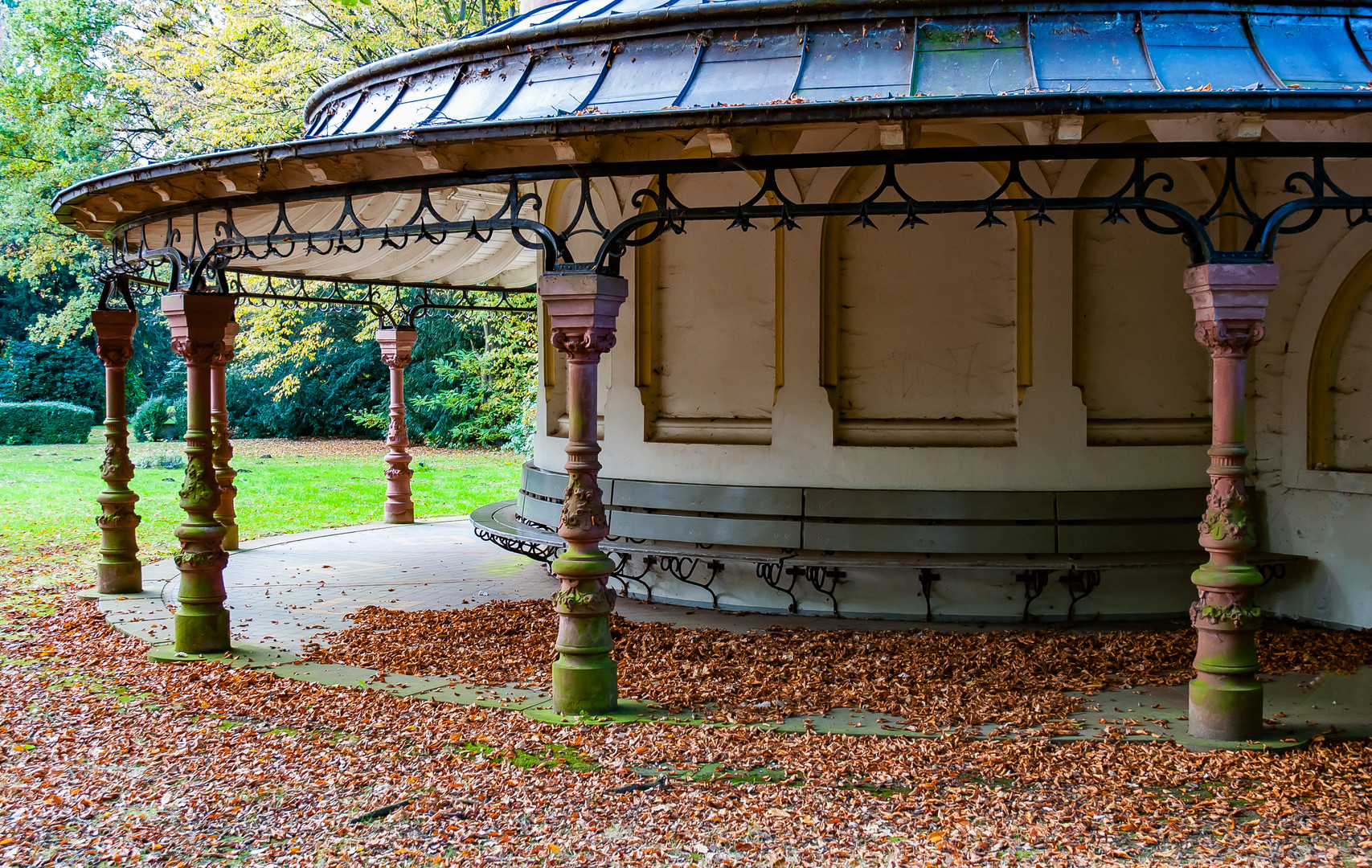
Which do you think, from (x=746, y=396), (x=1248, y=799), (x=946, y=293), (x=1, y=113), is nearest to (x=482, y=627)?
(x=746, y=396)

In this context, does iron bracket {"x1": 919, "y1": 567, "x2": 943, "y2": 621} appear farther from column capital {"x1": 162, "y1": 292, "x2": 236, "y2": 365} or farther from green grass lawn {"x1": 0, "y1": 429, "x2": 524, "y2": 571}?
green grass lawn {"x1": 0, "y1": 429, "x2": 524, "y2": 571}

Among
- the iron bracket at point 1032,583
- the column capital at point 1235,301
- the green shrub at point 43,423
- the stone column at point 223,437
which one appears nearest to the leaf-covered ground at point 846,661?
the iron bracket at point 1032,583

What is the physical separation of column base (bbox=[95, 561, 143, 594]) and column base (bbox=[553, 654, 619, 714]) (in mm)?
5751

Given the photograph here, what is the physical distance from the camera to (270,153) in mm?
6715

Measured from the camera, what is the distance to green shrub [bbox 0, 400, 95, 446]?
3016 cm

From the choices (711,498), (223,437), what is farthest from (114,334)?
(711,498)

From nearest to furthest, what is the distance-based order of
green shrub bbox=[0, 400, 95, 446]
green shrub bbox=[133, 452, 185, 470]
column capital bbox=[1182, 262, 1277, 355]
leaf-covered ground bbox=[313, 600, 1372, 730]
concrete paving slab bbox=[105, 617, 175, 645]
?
column capital bbox=[1182, 262, 1277, 355]
leaf-covered ground bbox=[313, 600, 1372, 730]
concrete paving slab bbox=[105, 617, 175, 645]
green shrub bbox=[133, 452, 185, 470]
green shrub bbox=[0, 400, 95, 446]

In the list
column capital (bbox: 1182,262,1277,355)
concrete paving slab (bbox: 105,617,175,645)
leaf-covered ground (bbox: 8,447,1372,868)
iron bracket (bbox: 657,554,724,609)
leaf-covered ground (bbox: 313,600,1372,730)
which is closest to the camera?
leaf-covered ground (bbox: 8,447,1372,868)

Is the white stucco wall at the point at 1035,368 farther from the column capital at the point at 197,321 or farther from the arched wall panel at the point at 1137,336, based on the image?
the column capital at the point at 197,321

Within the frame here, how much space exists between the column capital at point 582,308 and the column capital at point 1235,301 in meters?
3.18

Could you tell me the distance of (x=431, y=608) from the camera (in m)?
9.36

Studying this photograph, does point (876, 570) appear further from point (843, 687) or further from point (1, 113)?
point (1, 113)

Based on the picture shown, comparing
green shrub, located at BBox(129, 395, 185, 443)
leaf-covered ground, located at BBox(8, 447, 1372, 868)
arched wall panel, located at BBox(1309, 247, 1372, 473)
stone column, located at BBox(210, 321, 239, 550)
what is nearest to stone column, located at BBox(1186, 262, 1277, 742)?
leaf-covered ground, located at BBox(8, 447, 1372, 868)

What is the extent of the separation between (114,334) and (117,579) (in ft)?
7.38
